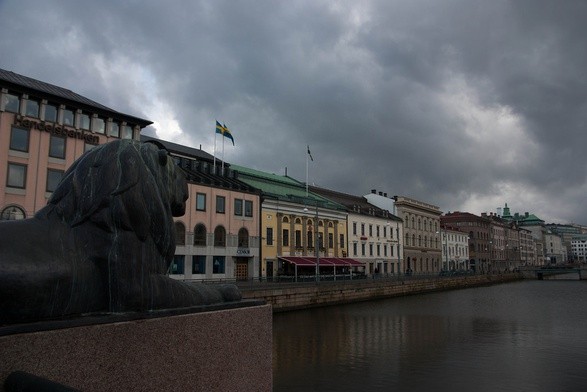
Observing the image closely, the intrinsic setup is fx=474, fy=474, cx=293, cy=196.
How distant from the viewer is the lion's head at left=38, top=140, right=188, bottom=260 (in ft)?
14.8

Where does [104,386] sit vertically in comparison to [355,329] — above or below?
above

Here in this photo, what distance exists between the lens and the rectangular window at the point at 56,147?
36625mm

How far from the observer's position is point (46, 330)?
12.3 ft

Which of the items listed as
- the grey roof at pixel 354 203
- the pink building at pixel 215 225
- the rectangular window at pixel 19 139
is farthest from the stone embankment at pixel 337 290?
the rectangular window at pixel 19 139

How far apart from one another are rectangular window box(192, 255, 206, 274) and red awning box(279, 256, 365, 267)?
10481 millimetres

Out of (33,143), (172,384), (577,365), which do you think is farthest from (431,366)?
(33,143)

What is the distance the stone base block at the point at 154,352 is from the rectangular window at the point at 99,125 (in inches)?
1498

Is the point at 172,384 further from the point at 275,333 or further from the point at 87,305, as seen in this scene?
the point at 275,333

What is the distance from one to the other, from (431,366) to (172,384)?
1351 cm

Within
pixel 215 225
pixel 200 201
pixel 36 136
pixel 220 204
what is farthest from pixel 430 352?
pixel 36 136

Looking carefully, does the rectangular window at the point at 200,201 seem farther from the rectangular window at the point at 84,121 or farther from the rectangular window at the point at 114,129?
the rectangular window at the point at 84,121

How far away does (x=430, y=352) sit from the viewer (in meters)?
18.7

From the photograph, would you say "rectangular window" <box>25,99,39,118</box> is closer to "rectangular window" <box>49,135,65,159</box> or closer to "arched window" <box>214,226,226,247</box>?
"rectangular window" <box>49,135,65,159</box>

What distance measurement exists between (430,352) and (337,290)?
78.8ft
